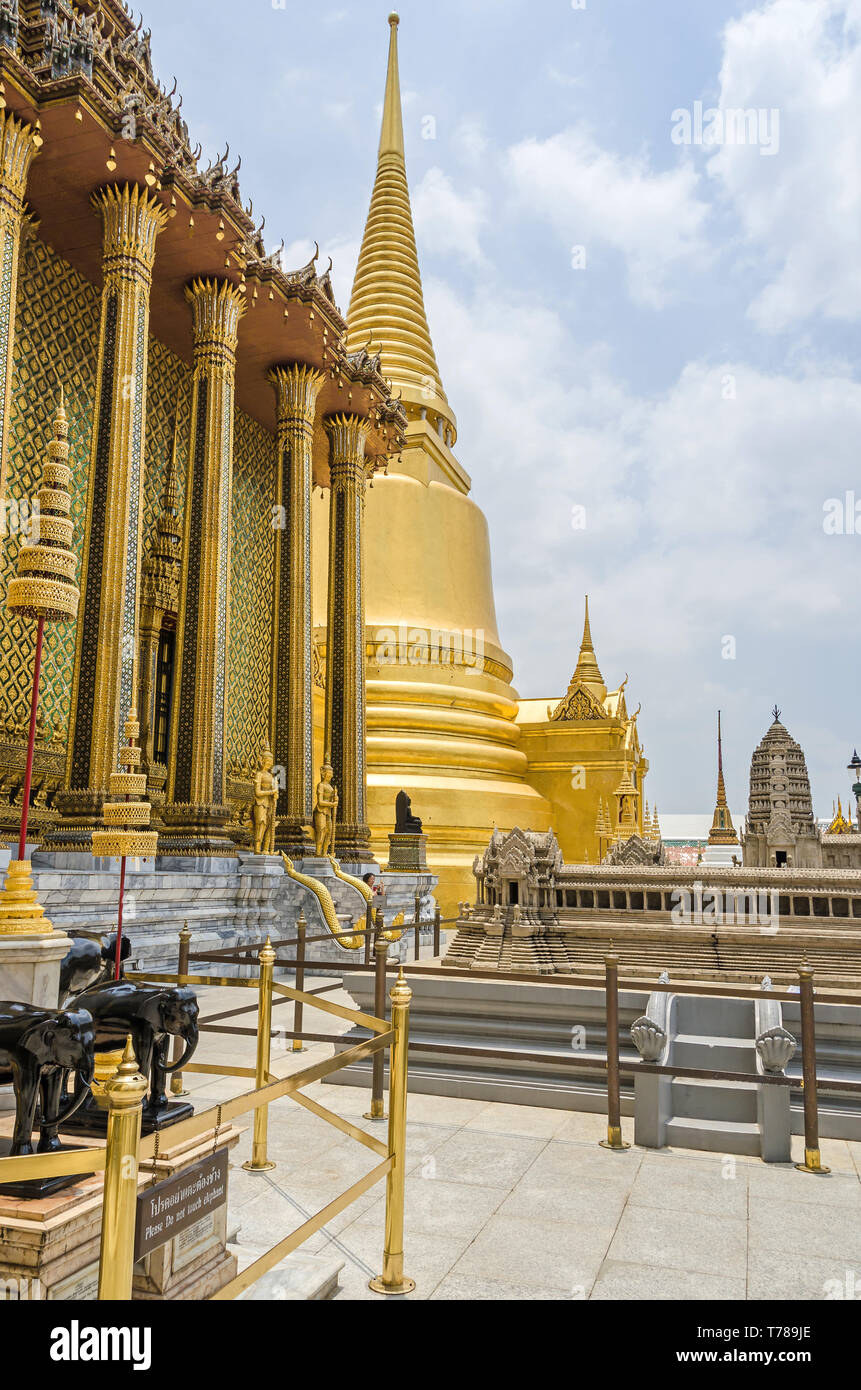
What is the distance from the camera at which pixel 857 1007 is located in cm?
655

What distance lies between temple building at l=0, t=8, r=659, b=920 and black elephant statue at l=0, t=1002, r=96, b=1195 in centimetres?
682

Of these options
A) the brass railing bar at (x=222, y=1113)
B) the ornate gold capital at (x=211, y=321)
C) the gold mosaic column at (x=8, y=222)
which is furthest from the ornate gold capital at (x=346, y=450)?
the brass railing bar at (x=222, y=1113)

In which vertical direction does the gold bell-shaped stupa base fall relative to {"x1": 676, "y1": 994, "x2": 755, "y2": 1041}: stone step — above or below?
above

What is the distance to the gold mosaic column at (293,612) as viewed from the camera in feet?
58.9

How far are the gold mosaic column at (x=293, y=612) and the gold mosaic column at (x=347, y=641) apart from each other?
4.99ft

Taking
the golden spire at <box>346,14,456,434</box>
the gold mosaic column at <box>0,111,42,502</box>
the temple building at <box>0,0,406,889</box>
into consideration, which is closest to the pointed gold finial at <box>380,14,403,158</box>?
the golden spire at <box>346,14,456,434</box>

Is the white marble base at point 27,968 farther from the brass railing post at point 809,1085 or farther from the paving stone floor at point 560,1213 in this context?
the brass railing post at point 809,1085

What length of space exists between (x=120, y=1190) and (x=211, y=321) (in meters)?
15.9

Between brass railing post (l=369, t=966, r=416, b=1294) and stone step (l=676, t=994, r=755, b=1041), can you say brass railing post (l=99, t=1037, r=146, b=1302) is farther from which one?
stone step (l=676, t=994, r=755, b=1041)

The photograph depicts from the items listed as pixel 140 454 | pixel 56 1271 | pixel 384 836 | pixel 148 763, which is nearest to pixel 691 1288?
pixel 56 1271

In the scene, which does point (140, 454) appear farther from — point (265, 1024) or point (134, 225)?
point (265, 1024)

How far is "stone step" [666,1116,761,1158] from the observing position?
5684mm

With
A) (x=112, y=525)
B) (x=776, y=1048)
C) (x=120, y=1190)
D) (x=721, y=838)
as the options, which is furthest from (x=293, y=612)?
(x=721, y=838)

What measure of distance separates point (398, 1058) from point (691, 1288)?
1.43 m
